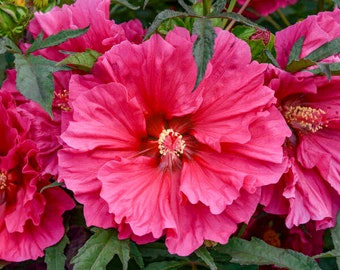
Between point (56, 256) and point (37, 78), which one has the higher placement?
point (37, 78)

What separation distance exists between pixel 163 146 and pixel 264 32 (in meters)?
0.26

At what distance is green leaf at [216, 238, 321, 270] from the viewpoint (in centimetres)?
111

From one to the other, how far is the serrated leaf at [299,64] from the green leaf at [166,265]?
16.6 inches

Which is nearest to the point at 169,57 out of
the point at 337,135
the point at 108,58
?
the point at 108,58

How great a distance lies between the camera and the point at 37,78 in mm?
1007

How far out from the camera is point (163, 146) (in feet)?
3.58

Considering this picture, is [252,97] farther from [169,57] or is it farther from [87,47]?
[87,47]

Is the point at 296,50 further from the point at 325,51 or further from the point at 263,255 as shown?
the point at 263,255

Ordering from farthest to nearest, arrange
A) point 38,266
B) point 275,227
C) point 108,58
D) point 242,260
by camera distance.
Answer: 1. point 275,227
2. point 38,266
3. point 242,260
4. point 108,58

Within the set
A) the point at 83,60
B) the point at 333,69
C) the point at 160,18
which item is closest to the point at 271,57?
the point at 333,69

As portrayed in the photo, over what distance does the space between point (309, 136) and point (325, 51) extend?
174 millimetres

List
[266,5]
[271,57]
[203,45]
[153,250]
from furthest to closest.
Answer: [266,5] < [153,250] < [271,57] < [203,45]

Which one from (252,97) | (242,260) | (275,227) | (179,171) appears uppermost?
(252,97)

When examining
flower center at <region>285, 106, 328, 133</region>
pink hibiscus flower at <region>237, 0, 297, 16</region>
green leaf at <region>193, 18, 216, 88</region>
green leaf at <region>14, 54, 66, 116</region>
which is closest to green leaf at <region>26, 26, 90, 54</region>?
green leaf at <region>14, 54, 66, 116</region>
